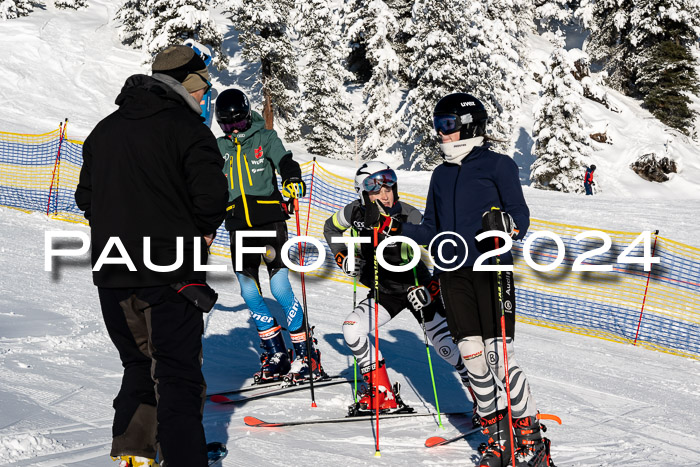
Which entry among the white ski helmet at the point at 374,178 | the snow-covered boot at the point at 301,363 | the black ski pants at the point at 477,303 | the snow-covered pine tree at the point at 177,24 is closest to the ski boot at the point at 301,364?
the snow-covered boot at the point at 301,363

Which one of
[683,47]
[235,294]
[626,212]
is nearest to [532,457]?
[235,294]

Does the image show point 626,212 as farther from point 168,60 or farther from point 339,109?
point 339,109

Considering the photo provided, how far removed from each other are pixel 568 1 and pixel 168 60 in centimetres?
5927

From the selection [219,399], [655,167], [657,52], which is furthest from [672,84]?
[219,399]

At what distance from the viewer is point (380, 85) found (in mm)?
37906

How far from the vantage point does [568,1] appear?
56219 mm

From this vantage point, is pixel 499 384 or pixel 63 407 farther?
pixel 63 407

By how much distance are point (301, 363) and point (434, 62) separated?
91.6 ft

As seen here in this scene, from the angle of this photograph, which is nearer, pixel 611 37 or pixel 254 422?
pixel 254 422

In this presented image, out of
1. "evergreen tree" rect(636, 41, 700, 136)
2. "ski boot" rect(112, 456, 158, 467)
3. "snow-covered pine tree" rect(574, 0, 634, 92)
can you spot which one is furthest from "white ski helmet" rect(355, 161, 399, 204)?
"snow-covered pine tree" rect(574, 0, 634, 92)

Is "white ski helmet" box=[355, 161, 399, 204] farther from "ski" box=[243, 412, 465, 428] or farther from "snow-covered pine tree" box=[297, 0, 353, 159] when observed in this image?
"snow-covered pine tree" box=[297, 0, 353, 159]

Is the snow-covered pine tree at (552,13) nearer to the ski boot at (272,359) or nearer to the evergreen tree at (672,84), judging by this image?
the evergreen tree at (672,84)

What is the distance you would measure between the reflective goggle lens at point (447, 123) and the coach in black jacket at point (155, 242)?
176 centimetres

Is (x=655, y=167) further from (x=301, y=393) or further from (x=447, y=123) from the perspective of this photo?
(x=447, y=123)
